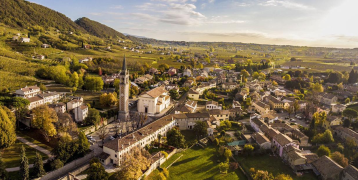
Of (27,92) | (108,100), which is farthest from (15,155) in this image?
(108,100)

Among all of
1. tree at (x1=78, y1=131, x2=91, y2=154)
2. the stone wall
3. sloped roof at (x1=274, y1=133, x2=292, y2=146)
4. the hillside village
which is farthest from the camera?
sloped roof at (x1=274, y1=133, x2=292, y2=146)

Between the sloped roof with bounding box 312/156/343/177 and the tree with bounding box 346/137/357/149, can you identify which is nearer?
the sloped roof with bounding box 312/156/343/177

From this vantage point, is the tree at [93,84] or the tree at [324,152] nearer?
the tree at [324,152]

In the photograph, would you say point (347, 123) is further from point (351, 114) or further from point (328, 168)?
point (328, 168)

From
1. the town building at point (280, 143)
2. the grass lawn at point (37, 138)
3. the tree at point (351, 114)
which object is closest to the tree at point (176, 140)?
the town building at point (280, 143)

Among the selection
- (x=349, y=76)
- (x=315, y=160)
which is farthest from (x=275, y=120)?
(x=349, y=76)

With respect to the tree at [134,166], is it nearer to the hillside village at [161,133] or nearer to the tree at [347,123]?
the hillside village at [161,133]

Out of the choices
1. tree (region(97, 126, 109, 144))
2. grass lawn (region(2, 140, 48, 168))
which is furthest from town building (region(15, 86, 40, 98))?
tree (region(97, 126, 109, 144))

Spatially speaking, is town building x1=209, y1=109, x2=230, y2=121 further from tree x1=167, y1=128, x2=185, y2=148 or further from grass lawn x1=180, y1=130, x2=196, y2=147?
tree x1=167, y1=128, x2=185, y2=148
